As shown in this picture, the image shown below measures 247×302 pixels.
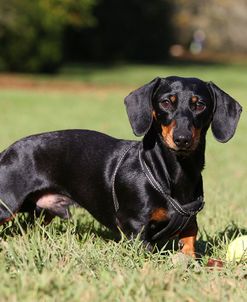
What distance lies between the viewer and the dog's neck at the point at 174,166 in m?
4.97

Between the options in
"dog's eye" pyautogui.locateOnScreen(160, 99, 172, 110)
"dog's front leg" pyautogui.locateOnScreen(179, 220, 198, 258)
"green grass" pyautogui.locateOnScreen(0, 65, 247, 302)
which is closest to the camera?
"green grass" pyautogui.locateOnScreen(0, 65, 247, 302)

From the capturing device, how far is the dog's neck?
4.97 meters

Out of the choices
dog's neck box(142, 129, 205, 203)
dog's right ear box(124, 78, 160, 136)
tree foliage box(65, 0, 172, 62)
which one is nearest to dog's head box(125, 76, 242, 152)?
dog's right ear box(124, 78, 160, 136)

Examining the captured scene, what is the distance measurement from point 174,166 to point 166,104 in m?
0.47

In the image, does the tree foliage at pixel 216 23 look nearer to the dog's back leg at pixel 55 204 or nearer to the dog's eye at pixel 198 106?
the dog's back leg at pixel 55 204

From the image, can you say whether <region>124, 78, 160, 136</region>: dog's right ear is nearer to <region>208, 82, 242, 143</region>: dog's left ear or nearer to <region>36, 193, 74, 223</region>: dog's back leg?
<region>208, 82, 242, 143</region>: dog's left ear

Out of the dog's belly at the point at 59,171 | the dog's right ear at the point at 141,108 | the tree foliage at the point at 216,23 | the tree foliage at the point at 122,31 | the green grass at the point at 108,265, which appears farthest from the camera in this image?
the tree foliage at the point at 216,23

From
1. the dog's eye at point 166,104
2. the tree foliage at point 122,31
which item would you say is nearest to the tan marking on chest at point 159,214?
the dog's eye at point 166,104

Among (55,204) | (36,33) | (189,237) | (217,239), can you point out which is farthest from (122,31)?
(189,237)

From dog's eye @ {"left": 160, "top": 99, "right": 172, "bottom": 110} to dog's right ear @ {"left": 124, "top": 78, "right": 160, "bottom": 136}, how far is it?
13 centimetres

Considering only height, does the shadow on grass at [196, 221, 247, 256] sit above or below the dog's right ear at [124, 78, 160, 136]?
below

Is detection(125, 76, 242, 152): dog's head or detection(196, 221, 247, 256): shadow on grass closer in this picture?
detection(125, 76, 242, 152): dog's head

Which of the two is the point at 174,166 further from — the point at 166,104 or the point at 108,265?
the point at 108,265

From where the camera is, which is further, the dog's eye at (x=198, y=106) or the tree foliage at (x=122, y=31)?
the tree foliage at (x=122, y=31)
